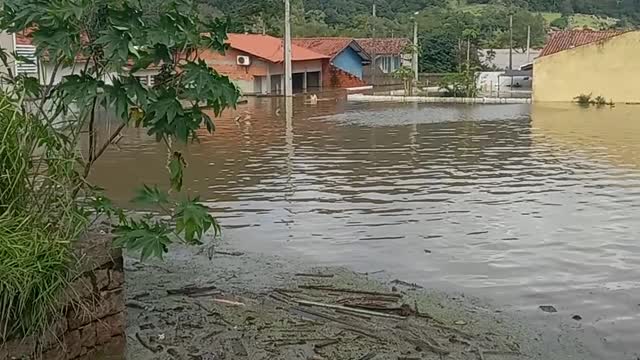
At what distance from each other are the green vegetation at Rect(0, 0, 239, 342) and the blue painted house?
1604 inches

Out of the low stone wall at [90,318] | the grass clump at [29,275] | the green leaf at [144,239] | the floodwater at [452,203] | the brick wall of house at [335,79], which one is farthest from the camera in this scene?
the brick wall of house at [335,79]

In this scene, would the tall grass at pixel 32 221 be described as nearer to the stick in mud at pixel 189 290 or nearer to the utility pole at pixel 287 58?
the stick in mud at pixel 189 290

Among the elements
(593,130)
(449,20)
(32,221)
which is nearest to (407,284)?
(32,221)

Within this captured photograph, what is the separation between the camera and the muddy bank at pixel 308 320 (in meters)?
5.19

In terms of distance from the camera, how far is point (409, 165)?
47.2ft

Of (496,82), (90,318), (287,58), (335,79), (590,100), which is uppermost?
(287,58)

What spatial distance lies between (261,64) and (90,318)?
115 ft

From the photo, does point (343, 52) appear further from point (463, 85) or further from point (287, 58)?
point (463, 85)

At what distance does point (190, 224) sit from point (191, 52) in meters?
1.01

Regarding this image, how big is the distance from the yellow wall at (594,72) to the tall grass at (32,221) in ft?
99.7

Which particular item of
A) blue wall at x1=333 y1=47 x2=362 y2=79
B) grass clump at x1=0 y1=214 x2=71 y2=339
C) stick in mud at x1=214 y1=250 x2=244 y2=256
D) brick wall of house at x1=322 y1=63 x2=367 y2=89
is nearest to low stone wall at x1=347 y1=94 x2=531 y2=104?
brick wall of house at x1=322 y1=63 x2=367 y2=89

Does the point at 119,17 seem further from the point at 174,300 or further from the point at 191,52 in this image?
the point at 174,300

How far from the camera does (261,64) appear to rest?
39.3 meters

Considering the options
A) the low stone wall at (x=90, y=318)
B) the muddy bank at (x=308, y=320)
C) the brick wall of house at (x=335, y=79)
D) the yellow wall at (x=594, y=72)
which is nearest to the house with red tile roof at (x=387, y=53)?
the brick wall of house at (x=335, y=79)
